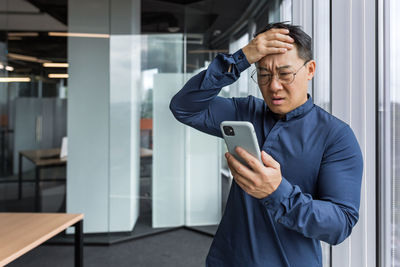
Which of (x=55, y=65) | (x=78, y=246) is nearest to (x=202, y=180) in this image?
(x=78, y=246)

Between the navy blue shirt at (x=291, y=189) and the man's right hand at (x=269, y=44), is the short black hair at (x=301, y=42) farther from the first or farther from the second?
the navy blue shirt at (x=291, y=189)

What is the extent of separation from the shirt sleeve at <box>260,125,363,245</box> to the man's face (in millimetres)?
171

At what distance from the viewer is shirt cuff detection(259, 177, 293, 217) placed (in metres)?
0.74

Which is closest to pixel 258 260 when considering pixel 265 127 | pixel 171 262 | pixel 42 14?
pixel 265 127

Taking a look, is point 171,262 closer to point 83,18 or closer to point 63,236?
point 63,236

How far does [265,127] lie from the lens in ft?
3.33

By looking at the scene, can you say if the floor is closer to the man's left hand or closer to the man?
the man

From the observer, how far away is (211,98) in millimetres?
1023

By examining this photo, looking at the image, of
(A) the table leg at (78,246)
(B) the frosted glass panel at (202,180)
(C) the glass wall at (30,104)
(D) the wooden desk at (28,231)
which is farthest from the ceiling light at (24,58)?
(A) the table leg at (78,246)

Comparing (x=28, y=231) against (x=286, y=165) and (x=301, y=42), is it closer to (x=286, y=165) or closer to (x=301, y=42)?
(x=286, y=165)

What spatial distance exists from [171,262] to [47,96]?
2519 mm

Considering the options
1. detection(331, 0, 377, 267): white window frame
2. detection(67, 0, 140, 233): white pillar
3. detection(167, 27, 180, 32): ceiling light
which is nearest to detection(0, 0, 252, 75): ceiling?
detection(167, 27, 180, 32): ceiling light

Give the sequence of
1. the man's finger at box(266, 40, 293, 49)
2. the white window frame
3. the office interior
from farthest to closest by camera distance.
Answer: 1. the office interior
2. the white window frame
3. the man's finger at box(266, 40, 293, 49)

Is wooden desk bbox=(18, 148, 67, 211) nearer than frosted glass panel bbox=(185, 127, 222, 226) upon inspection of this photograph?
Yes
